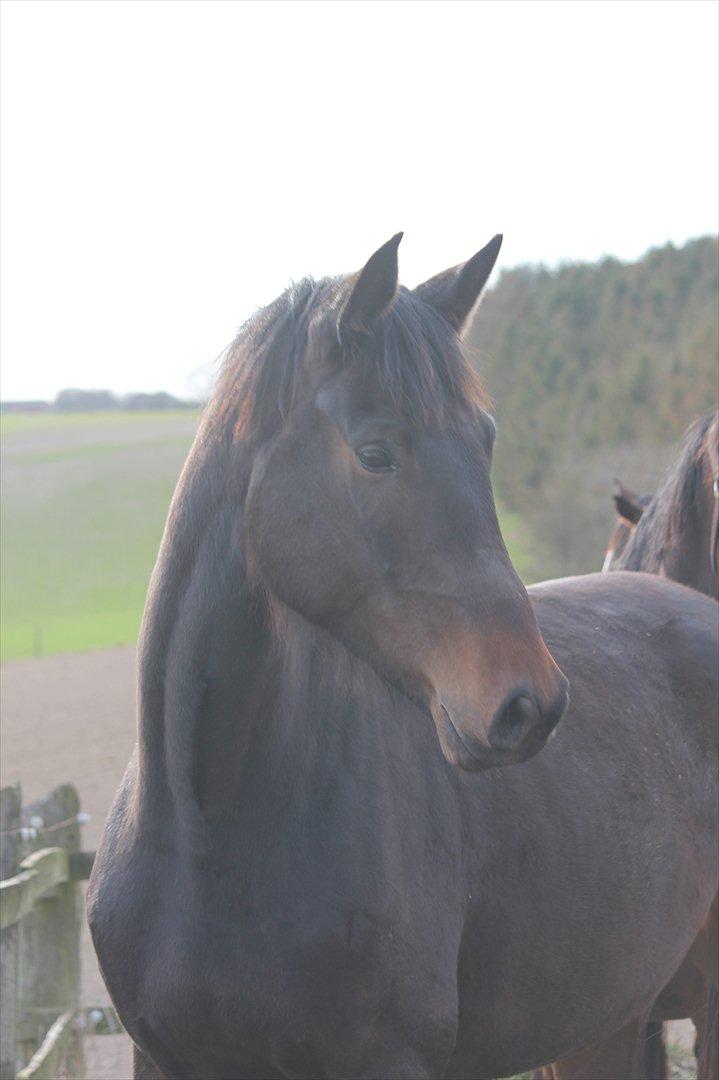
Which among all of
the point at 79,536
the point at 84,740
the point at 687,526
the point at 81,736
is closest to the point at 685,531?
the point at 687,526

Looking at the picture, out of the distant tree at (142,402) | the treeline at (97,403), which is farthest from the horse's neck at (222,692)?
the distant tree at (142,402)

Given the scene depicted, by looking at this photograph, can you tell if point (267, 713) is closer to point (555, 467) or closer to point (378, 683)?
point (378, 683)

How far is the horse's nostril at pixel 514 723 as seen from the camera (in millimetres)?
2090

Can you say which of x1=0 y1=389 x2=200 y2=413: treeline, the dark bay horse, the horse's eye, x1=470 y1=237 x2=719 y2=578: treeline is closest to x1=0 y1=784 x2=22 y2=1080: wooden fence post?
the dark bay horse

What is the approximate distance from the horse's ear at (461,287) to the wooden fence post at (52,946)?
313cm

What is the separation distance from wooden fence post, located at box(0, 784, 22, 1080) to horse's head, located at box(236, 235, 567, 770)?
2.48 meters

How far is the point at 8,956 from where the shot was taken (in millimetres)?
4344

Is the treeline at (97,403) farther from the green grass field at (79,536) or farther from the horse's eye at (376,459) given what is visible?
the horse's eye at (376,459)

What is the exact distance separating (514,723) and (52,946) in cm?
364

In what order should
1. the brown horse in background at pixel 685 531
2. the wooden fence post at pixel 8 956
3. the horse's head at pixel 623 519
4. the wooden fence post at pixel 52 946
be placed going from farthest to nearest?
the horse's head at pixel 623 519, the wooden fence post at pixel 52 946, the brown horse in background at pixel 685 531, the wooden fence post at pixel 8 956

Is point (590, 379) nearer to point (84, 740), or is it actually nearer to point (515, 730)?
point (84, 740)

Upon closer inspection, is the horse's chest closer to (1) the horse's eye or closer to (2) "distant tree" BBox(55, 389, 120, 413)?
(1) the horse's eye

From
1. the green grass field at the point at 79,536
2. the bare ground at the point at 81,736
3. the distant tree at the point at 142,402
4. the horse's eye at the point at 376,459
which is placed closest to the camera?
the horse's eye at the point at 376,459

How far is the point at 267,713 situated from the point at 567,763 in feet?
3.09
